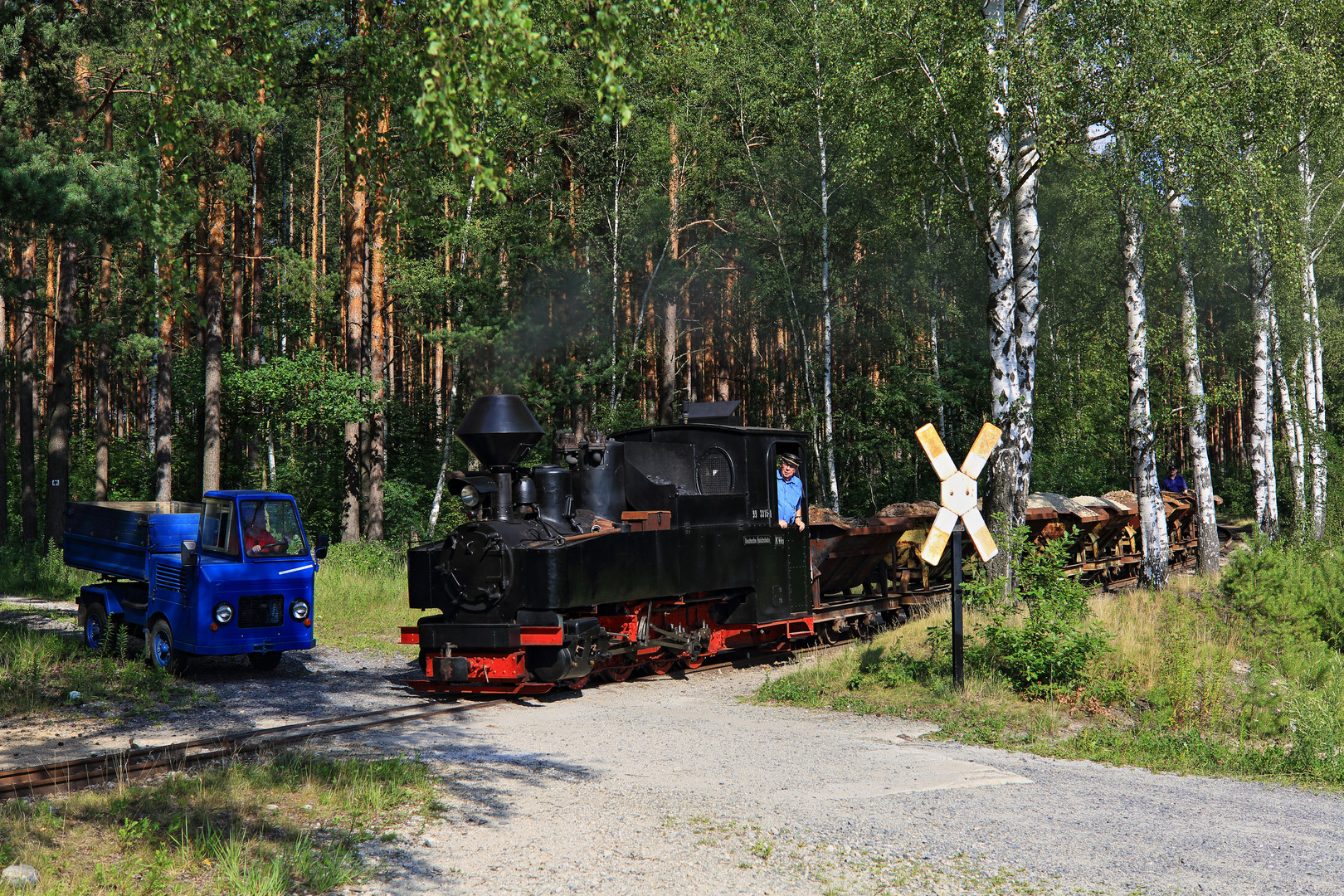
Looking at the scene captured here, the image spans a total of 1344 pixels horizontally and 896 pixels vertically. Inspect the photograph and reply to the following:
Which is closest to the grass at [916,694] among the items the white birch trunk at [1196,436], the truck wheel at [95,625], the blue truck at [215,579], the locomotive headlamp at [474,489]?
the locomotive headlamp at [474,489]

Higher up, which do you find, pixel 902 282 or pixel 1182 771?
pixel 902 282

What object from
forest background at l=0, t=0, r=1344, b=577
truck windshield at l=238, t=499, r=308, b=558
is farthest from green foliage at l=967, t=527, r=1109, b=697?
truck windshield at l=238, t=499, r=308, b=558

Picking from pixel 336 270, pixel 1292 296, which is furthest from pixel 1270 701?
pixel 336 270

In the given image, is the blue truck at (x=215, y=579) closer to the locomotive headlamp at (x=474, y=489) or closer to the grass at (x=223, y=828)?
the locomotive headlamp at (x=474, y=489)

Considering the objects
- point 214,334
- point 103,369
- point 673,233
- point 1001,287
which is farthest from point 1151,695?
point 103,369

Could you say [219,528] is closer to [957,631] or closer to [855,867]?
[957,631]

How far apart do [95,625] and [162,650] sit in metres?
1.63

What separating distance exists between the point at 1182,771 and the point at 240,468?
29.5 metres

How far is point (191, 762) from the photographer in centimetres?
703

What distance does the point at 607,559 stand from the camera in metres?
10.0

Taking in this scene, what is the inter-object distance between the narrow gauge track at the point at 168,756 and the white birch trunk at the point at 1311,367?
56.0ft

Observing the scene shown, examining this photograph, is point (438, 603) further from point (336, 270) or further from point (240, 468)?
point (336, 270)

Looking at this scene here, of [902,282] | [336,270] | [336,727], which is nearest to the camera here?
[336,727]

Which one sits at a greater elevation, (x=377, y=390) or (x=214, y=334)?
(x=214, y=334)
